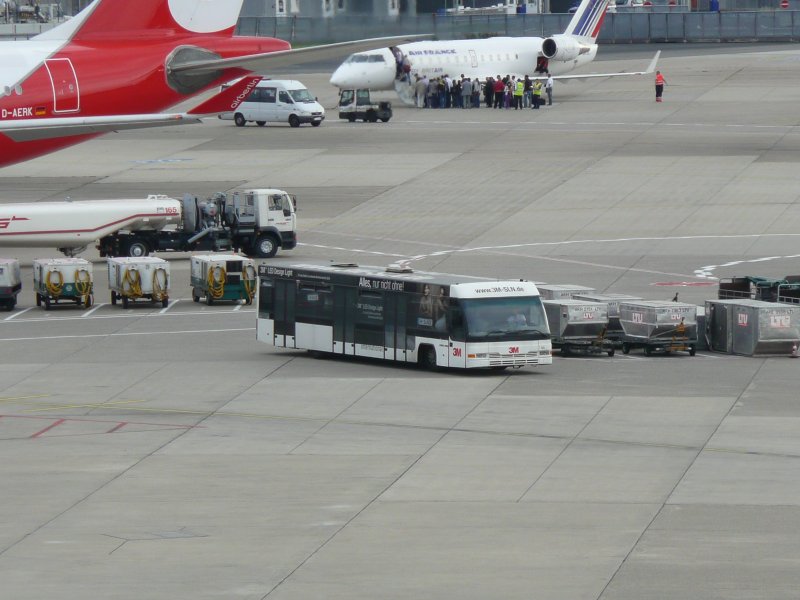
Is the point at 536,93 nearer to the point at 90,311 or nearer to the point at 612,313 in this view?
the point at 90,311

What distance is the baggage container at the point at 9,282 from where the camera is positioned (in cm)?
5619

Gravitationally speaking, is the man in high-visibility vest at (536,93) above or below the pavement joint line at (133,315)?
above

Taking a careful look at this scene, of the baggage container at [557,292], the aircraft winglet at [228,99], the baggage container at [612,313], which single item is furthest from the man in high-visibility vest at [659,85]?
the baggage container at [612,313]

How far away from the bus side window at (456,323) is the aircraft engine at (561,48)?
3081 inches

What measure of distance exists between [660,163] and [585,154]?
565cm

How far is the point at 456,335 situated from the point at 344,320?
4.27 meters

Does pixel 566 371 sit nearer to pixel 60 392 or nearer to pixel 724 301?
pixel 724 301

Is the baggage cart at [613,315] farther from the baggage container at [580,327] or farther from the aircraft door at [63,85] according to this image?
the aircraft door at [63,85]

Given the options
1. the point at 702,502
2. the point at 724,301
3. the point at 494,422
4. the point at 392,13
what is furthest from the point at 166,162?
the point at 702,502

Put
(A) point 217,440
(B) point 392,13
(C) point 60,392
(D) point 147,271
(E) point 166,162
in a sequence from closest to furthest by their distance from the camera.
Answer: (A) point 217,440 < (C) point 60,392 < (D) point 147,271 < (E) point 166,162 < (B) point 392,13

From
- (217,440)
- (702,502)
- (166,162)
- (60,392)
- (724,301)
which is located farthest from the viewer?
(166,162)

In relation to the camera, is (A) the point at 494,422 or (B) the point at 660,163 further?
(B) the point at 660,163

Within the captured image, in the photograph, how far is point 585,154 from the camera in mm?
93062

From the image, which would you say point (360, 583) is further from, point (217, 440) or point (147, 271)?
point (147, 271)
